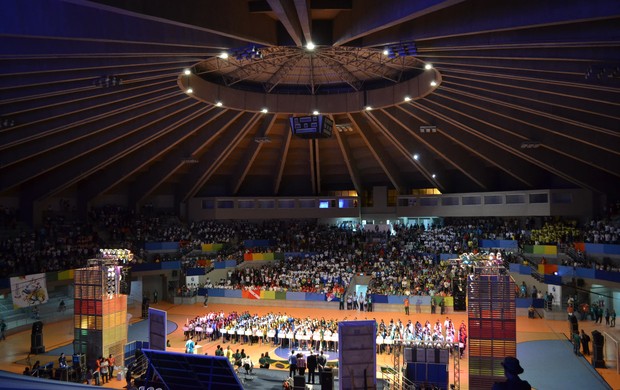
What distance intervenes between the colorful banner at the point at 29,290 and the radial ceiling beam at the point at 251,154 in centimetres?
1676

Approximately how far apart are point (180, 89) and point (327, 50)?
7737 mm

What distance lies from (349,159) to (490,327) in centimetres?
2749

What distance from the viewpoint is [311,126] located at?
29547 mm

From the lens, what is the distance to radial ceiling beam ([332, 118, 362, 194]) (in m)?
40.2

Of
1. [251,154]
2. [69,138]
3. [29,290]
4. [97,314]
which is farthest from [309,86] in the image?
[29,290]

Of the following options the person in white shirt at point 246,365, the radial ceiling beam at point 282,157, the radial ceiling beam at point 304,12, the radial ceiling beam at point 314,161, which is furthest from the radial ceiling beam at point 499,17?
the radial ceiling beam at point 314,161

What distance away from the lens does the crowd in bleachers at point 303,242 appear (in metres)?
35.1

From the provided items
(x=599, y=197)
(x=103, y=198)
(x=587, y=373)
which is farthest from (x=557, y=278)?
(x=103, y=198)

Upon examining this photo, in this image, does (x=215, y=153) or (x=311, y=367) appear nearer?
(x=311, y=367)

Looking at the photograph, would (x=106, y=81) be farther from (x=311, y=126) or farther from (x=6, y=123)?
(x=311, y=126)

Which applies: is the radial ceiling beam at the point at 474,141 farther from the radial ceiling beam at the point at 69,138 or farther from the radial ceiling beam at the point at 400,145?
the radial ceiling beam at the point at 69,138

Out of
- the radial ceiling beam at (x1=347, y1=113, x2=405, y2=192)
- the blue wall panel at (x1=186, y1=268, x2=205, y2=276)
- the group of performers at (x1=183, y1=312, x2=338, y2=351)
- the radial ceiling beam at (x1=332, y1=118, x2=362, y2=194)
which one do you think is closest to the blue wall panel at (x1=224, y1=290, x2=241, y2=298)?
the blue wall panel at (x1=186, y1=268, x2=205, y2=276)

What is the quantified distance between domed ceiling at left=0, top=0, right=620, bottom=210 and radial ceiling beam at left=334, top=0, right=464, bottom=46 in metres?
0.06

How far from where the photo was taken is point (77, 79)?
19719 millimetres
